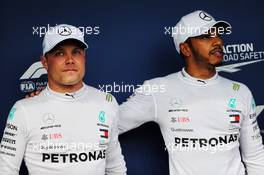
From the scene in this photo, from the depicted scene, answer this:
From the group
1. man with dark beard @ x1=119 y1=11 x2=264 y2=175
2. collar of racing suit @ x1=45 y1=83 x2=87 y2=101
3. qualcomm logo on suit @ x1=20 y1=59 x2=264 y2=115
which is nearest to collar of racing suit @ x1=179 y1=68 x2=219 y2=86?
man with dark beard @ x1=119 y1=11 x2=264 y2=175

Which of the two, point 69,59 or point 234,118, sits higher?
point 69,59

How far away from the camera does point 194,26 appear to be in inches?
91.9

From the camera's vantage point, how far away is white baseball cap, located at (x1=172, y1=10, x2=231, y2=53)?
2318 millimetres

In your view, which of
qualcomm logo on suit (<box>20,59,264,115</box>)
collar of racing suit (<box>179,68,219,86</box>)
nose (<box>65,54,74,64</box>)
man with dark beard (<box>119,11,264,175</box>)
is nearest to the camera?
nose (<box>65,54,74,64</box>)

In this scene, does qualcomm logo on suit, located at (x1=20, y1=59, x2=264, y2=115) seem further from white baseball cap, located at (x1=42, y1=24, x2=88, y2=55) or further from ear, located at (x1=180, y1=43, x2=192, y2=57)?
ear, located at (x1=180, y1=43, x2=192, y2=57)

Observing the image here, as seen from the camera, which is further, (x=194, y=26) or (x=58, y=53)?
(x=194, y=26)

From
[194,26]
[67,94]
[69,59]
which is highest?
[194,26]

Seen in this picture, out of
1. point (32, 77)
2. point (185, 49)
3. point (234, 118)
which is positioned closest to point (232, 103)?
point (234, 118)

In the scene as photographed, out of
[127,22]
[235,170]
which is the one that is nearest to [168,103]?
[235,170]

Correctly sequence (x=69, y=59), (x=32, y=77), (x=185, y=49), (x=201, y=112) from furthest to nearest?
(x=32, y=77) → (x=185, y=49) → (x=201, y=112) → (x=69, y=59)

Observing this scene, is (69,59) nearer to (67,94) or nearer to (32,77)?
(67,94)

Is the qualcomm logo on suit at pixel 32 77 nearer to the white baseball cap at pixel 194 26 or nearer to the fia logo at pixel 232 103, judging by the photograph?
the white baseball cap at pixel 194 26

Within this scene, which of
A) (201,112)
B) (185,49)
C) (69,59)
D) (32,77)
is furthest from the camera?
(32,77)

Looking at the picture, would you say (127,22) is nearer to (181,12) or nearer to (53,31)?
(181,12)
